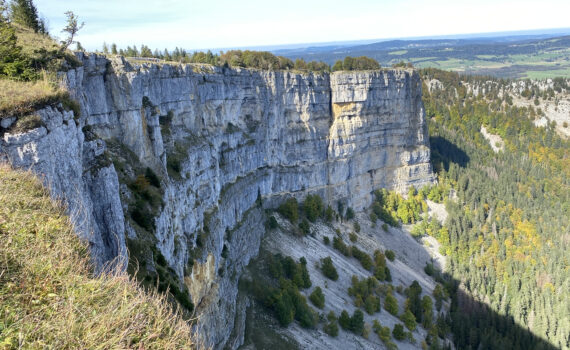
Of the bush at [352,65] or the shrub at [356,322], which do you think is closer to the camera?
the shrub at [356,322]

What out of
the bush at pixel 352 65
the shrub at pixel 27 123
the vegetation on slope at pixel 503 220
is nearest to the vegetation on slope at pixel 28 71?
the shrub at pixel 27 123

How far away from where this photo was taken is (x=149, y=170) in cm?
3006

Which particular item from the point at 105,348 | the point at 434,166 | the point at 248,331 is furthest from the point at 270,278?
the point at 434,166

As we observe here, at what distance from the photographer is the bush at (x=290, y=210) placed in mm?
66250

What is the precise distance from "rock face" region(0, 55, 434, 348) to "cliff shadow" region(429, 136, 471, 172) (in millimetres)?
8143

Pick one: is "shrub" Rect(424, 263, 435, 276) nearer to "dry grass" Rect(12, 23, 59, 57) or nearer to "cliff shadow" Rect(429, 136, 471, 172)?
"cliff shadow" Rect(429, 136, 471, 172)

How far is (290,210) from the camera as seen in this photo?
67.1 metres

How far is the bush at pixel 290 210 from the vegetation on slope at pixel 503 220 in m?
28.4

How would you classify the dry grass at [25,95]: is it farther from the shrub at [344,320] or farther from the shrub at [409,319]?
the shrub at [409,319]

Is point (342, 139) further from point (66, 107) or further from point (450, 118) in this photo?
point (66, 107)

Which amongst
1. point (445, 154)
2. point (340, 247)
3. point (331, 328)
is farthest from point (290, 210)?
point (445, 154)

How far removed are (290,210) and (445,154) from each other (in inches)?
2052

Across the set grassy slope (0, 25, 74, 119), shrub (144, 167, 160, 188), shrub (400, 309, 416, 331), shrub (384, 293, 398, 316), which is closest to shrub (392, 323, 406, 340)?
shrub (400, 309, 416, 331)

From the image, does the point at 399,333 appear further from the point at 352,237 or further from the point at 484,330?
the point at 352,237
